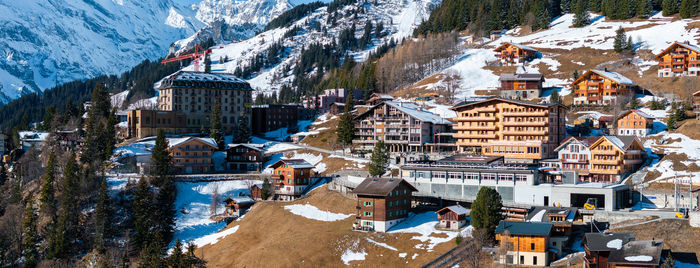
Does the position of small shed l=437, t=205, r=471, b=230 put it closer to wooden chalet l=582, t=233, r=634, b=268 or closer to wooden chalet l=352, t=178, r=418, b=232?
wooden chalet l=352, t=178, r=418, b=232

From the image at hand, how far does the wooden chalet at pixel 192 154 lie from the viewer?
10981cm

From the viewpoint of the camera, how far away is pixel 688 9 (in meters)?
162

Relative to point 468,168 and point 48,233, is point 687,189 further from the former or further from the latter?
point 48,233

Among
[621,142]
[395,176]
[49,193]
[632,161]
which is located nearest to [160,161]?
[49,193]

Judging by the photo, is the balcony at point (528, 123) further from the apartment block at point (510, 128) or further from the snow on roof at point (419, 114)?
the snow on roof at point (419, 114)

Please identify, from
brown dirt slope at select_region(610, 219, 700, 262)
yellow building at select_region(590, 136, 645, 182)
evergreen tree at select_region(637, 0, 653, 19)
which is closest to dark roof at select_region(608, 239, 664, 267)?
brown dirt slope at select_region(610, 219, 700, 262)

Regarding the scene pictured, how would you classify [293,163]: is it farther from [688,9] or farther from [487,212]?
[688,9]

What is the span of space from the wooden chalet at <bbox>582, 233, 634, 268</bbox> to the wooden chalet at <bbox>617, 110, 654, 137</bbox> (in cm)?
4345

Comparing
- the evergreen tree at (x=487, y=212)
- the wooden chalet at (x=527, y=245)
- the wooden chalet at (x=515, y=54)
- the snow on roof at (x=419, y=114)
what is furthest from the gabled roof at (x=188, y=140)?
the wooden chalet at (x=515, y=54)

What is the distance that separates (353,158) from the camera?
107 m

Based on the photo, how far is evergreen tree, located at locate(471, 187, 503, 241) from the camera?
2672 inches

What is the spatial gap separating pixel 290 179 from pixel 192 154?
76.7 feet

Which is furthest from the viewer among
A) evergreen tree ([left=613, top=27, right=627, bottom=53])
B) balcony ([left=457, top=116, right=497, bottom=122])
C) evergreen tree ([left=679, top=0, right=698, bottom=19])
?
evergreen tree ([left=679, top=0, right=698, bottom=19])

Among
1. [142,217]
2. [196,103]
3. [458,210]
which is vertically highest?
[196,103]
